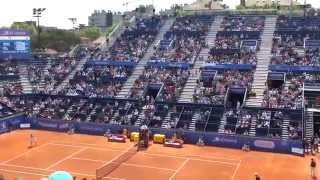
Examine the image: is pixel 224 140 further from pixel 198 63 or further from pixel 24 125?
pixel 24 125

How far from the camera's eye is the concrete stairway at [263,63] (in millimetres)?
49625

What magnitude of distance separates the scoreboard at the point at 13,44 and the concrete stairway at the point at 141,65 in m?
16.0

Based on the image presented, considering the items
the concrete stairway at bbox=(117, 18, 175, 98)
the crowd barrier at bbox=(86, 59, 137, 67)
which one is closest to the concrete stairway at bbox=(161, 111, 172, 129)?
the concrete stairway at bbox=(117, 18, 175, 98)

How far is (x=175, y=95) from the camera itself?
52250 millimetres

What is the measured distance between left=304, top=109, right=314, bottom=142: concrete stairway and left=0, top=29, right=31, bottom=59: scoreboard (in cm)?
3765

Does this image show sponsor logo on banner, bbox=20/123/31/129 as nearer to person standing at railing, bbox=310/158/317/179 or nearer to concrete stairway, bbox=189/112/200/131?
concrete stairway, bbox=189/112/200/131

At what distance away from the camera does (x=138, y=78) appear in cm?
5731

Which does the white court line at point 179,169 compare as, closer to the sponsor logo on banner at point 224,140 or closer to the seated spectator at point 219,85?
the sponsor logo on banner at point 224,140

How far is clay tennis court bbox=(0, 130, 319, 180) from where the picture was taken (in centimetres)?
3493

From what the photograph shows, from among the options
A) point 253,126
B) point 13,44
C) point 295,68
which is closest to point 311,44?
point 295,68

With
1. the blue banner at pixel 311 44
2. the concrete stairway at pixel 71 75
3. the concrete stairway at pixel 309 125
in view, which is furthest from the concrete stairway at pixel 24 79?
the blue banner at pixel 311 44

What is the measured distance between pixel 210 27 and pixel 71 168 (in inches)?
1427

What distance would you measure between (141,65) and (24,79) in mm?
15341

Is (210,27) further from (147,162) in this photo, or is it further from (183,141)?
(147,162)
